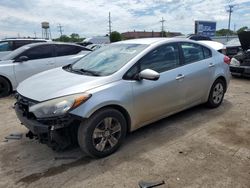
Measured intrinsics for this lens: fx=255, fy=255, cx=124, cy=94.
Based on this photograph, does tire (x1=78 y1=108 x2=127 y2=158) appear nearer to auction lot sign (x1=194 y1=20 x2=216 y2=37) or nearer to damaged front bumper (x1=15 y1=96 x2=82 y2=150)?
damaged front bumper (x1=15 y1=96 x2=82 y2=150)

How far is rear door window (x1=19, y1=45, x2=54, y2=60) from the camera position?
752 centimetres

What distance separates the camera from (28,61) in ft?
24.4

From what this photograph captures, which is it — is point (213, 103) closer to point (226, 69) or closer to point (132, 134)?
point (226, 69)

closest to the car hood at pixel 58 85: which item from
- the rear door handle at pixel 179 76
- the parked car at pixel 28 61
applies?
the rear door handle at pixel 179 76

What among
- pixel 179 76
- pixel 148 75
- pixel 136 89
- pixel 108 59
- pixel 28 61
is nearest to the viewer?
pixel 148 75

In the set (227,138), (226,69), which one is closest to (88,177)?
(227,138)

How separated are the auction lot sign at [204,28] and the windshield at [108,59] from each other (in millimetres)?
25741

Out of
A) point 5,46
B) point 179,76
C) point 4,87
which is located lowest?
point 4,87

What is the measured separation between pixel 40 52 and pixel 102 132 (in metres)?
5.16

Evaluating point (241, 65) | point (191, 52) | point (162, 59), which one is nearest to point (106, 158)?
point (162, 59)

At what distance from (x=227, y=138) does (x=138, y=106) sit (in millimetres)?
1510

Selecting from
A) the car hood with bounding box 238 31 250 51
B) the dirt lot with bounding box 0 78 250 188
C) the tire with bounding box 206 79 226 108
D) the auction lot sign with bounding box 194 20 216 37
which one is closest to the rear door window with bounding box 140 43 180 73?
the dirt lot with bounding box 0 78 250 188

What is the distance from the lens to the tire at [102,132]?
322 centimetres

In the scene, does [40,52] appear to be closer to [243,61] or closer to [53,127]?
[53,127]
